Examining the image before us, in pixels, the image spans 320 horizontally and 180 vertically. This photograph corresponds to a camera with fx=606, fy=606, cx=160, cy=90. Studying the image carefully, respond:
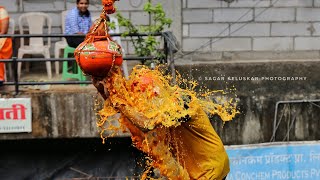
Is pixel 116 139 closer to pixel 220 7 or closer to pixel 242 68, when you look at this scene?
pixel 242 68

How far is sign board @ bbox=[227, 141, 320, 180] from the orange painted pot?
3669 millimetres

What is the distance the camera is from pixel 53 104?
736 centimetres

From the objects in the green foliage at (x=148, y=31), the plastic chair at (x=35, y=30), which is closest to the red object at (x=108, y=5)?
the green foliage at (x=148, y=31)

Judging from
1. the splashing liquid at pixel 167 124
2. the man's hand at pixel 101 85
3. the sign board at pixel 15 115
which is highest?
the man's hand at pixel 101 85

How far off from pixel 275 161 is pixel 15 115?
3212 millimetres

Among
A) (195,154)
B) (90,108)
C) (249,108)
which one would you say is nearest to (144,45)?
(90,108)

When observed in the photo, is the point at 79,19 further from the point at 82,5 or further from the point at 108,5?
the point at 108,5

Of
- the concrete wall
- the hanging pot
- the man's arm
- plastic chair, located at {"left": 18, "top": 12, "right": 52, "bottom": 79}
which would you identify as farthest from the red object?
plastic chair, located at {"left": 18, "top": 12, "right": 52, "bottom": 79}

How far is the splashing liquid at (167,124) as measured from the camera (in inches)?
164

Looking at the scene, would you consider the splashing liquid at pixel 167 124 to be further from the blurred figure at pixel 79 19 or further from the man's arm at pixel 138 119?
the blurred figure at pixel 79 19

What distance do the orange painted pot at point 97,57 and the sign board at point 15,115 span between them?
333 cm

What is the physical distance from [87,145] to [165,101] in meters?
3.75

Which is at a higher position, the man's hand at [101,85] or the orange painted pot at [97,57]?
the orange painted pot at [97,57]

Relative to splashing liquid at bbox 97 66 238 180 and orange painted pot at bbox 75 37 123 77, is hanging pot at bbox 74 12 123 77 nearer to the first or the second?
orange painted pot at bbox 75 37 123 77
